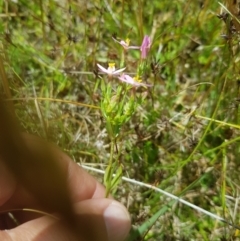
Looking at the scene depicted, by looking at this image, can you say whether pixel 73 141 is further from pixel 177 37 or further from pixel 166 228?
pixel 177 37

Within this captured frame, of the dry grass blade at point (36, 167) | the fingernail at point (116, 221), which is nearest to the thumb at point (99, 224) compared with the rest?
the fingernail at point (116, 221)

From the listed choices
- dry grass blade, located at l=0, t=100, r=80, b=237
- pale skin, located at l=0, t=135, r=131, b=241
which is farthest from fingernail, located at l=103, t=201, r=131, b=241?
dry grass blade, located at l=0, t=100, r=80, b=237

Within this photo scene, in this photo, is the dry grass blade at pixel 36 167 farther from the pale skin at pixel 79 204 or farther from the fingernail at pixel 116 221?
the fingernail at pixel 116 221

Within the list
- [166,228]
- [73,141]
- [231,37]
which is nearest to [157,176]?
[166,228]

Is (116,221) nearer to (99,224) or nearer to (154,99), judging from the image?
(99,224)

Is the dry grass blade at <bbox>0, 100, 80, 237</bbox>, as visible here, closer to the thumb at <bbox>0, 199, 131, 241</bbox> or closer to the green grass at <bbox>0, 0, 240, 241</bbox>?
the thumb at <bbox>0, 199, 131, 241</bbox>
